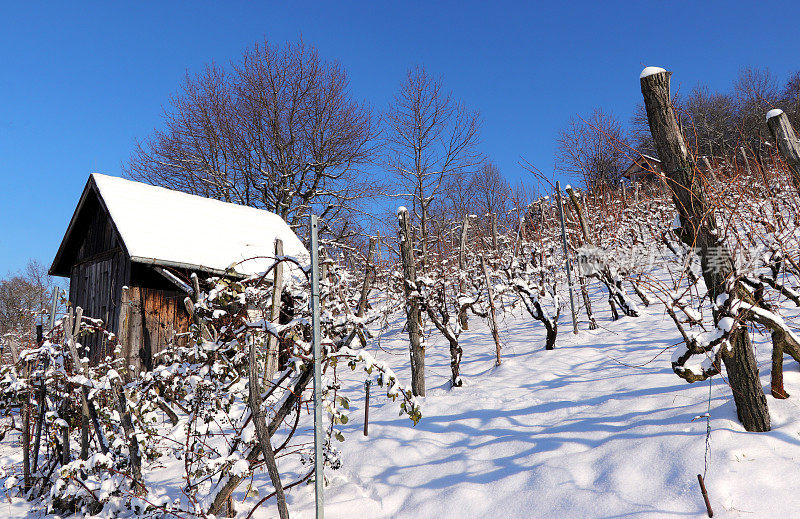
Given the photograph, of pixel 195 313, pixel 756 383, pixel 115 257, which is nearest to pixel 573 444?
pixel 756 383

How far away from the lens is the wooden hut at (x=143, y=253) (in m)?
9.14

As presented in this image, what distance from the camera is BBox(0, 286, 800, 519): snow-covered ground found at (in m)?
2.80

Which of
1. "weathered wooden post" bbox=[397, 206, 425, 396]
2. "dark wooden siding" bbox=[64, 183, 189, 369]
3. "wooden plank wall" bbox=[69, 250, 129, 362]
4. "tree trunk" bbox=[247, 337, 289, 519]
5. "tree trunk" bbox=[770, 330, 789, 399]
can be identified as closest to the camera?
"tree trunk" bbox=[770, 330, 789, 399]

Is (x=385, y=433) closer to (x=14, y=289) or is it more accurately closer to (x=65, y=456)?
(x=65, y=456)

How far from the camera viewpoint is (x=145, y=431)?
4438mm

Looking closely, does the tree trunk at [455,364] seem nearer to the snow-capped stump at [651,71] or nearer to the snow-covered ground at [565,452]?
the snow-covered ground at [565,452]

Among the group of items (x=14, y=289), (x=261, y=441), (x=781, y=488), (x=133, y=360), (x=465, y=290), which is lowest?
(x=781, y=488)

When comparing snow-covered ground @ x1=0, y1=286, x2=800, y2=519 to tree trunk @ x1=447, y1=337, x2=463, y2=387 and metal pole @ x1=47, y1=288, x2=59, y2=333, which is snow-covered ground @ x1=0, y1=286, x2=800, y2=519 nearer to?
tree trunk @ x1=447, y1=337, x2=463, y2=387

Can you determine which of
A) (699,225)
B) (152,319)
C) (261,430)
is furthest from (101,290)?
(699,225)

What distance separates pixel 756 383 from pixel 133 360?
9498 millimetres

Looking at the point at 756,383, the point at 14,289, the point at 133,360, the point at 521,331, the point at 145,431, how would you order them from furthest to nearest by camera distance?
the point at 14,289, the point at 521,331, the point at 133,360, the point at 145,431, the point at 756,383

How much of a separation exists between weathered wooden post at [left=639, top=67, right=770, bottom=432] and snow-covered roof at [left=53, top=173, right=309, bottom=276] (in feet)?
21.1

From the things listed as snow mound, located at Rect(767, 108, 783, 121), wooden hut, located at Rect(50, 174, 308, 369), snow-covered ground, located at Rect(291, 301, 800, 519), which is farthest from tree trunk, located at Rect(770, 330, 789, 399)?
wooden hut, located at Rect(50, 174, 308, 369)

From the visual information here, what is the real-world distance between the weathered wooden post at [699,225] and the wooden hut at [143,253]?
21.8 feet
